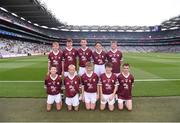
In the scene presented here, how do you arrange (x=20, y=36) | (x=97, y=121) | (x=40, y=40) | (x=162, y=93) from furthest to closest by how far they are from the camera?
(x=40, y=40)
(x=20, y=36)
(x=162, y=93)
(x=97, y=121)

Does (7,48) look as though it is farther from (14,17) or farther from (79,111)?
(79,111)

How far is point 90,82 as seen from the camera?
9.31 m

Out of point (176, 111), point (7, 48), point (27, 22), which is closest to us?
point (176, 111)

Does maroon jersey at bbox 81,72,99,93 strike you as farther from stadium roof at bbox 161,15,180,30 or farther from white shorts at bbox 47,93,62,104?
stadium roof at bbox 161,15,180,30

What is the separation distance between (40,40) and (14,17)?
32.6 meters

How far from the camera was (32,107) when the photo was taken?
30.5 ft

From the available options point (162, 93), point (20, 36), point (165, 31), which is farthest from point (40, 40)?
point (162, 93)

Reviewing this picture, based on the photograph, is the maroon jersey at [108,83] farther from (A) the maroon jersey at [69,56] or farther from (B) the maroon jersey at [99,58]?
(A) the maroon jersey at [69,56]

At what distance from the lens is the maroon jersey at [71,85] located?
9.13m

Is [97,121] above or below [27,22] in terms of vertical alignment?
below

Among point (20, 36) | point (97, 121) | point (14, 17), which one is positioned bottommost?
point (97, 121)

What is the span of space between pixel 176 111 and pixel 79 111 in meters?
3.09

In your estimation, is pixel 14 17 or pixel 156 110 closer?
pixel 156 110

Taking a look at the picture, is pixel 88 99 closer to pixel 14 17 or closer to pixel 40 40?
pixel 14 17
